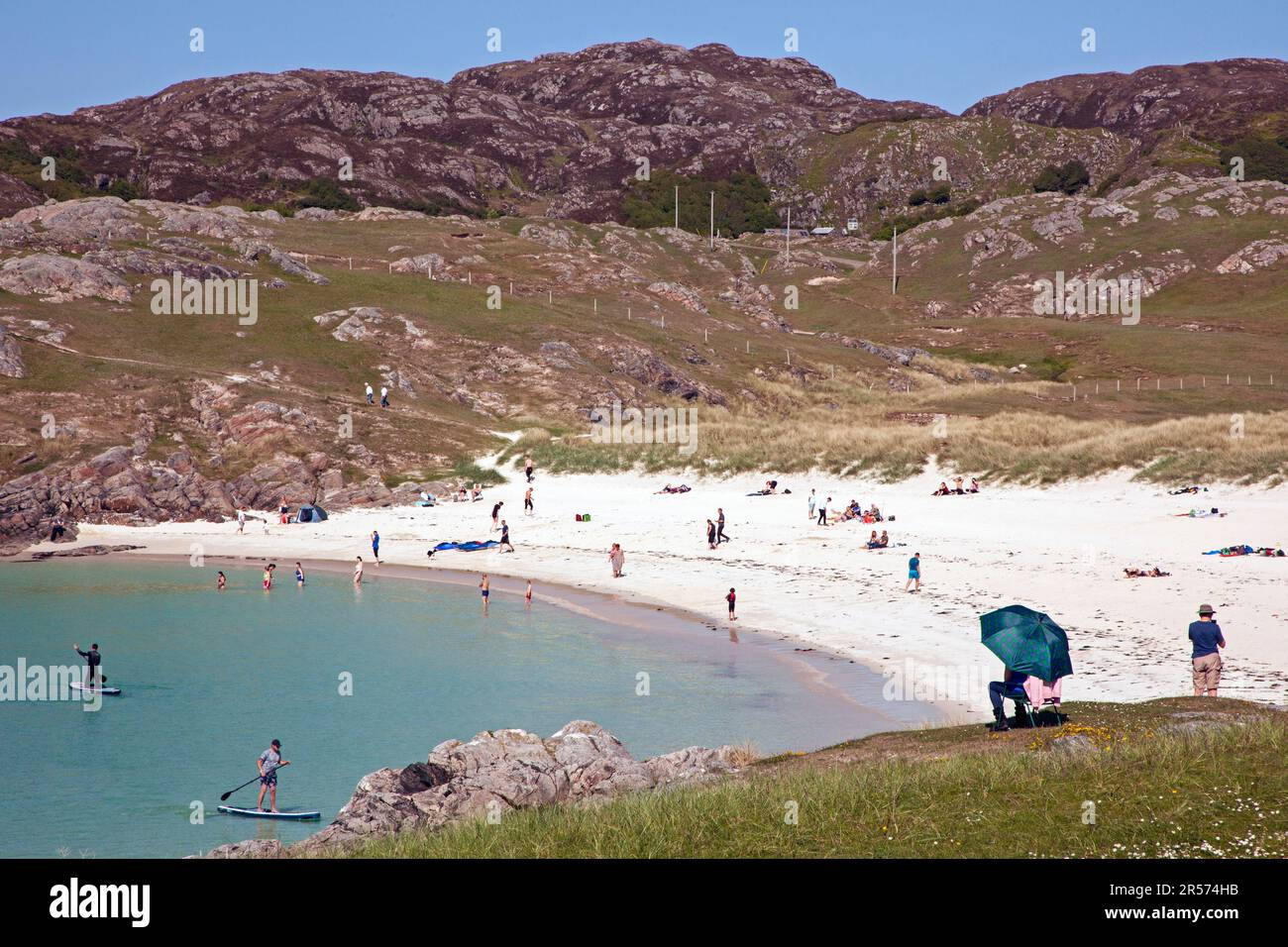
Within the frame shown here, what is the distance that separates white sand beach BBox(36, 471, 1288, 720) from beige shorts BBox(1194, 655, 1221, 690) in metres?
1.73

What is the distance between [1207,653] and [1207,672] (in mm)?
354

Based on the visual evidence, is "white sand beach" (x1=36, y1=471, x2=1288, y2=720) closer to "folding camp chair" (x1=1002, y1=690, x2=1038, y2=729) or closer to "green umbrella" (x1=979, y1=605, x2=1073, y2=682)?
"folding camp chair" (x1=1002, y1=690, x2=1038, y2=729)

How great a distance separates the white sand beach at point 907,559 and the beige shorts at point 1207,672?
1731 millimetres

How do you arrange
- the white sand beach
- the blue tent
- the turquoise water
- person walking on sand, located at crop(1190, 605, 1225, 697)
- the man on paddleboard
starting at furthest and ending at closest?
1. the blue tent
2. the white sand beach
3. the turquoise water
4. the man on paddleboard
5. person walking on sand, located at crop(1190, 605, 1225, 697)

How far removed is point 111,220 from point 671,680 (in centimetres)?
9820

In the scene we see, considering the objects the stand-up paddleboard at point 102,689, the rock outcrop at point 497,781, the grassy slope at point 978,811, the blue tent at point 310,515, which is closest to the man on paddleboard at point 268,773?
the rock outcrop at point 497,781

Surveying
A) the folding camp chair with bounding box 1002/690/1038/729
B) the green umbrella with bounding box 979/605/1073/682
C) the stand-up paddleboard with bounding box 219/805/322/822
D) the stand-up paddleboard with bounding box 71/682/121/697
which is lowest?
the stand-up paddleboard with bounding box 219/805/322/822

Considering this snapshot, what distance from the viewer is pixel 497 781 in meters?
16.4

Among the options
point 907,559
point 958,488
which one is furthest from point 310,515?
point 958,488

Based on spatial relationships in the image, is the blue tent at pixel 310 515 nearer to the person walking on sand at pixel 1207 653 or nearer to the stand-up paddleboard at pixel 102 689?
the stand-up paddleboard at pixel 102 689

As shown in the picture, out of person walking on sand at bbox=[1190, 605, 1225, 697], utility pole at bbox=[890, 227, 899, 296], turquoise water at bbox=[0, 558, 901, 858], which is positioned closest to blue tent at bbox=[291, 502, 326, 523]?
turquoise water at bbox=[0, 558, 901, 858]

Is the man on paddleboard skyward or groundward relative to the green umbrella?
groundward

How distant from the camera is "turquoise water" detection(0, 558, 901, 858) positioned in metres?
21.7
